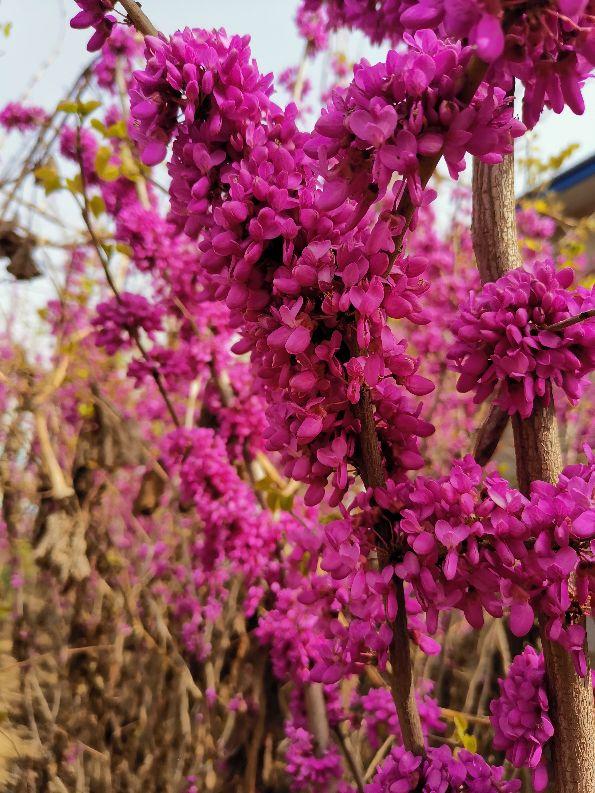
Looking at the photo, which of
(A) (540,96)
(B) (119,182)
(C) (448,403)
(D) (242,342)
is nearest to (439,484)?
(D) (242,342)

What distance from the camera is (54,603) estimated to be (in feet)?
10.5

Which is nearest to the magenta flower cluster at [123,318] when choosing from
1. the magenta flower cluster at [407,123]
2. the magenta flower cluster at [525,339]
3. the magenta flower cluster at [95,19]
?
the magenta flower cluster at [95,19]

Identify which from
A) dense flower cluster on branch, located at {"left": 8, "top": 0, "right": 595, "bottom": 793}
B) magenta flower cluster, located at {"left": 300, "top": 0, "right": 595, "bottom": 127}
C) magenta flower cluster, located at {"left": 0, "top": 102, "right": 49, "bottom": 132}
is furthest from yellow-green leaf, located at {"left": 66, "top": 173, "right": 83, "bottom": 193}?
magenta flower cluster, located at {"left": 300, "top": 0, "right": 595, "bottom": 127}

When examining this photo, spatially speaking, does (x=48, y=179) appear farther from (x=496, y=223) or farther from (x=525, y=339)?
(x=525, y=339)

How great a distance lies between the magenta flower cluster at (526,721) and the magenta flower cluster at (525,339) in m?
0.50

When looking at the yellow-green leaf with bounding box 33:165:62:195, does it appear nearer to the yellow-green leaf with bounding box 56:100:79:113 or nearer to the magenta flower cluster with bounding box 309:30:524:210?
the yellow-green leaf with bounding box 56:100:79:113

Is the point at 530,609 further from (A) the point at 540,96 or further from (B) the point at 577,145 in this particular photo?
(B) the point at 577,145

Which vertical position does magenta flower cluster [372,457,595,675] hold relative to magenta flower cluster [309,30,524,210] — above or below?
below

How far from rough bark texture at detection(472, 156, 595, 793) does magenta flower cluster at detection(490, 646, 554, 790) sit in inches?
1.0

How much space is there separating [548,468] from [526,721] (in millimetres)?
455

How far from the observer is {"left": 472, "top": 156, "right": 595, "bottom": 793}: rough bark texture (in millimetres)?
1069

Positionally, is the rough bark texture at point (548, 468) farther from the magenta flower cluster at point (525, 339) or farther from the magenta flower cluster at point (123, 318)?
the magenta flower cluster at point (123, 318)

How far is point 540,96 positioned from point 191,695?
3.32m

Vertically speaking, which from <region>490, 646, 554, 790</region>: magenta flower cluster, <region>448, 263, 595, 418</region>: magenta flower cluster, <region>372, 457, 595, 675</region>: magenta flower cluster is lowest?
<region>490, 646, 554, 790</region>: magenta flower cluster
